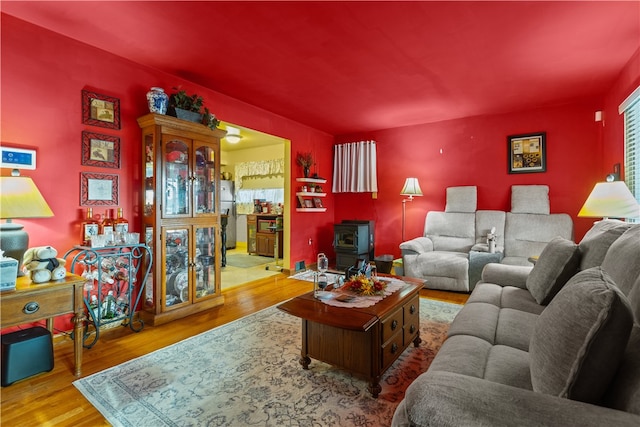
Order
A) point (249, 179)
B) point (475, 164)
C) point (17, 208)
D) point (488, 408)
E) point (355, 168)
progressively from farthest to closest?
point (249, 179) < point (355, 168) < point (475, 164) < point (17, 208) < point (488, 408)

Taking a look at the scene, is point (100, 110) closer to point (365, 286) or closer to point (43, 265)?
point (43, 265)

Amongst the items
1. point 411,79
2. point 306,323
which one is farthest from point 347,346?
point 411,79

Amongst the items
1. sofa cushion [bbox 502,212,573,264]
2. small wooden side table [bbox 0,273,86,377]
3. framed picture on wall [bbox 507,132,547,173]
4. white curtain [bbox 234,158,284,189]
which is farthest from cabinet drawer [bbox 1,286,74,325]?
white curtain [bbox 234,158,284,189]

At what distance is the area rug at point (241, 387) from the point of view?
1.62m

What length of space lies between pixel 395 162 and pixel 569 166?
7.92 feet

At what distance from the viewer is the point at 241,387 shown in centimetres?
188

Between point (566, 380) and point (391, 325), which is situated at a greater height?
point (566, 380)

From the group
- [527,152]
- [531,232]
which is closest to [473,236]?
[531,232]

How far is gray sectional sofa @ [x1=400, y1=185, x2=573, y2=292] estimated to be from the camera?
12.7ft

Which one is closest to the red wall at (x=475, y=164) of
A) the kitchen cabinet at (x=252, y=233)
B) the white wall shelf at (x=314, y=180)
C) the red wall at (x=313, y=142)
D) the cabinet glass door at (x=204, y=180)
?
the red wall at (x=313, y=142)

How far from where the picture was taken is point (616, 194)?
2412 millimetres

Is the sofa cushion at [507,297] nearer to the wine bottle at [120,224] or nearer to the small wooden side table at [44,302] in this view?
the small wooden side table at [44,302]

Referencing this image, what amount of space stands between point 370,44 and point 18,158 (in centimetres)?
284

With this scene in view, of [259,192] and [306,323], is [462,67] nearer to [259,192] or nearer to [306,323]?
[306,323]
